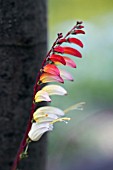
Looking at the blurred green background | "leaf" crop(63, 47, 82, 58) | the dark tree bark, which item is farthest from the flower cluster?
the blurred green background

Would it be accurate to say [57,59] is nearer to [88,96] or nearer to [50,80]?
[50,80]

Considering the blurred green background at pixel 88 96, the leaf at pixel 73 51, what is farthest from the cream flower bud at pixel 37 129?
the blurred green background at pixel 88 96

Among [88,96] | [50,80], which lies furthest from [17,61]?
[88,96]

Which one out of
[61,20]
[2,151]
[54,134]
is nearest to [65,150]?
[54,134]

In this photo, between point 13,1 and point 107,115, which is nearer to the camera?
point 13,1

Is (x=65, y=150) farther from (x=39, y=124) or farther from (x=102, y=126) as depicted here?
(x=39, y=124)

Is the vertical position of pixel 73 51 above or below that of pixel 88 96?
below
